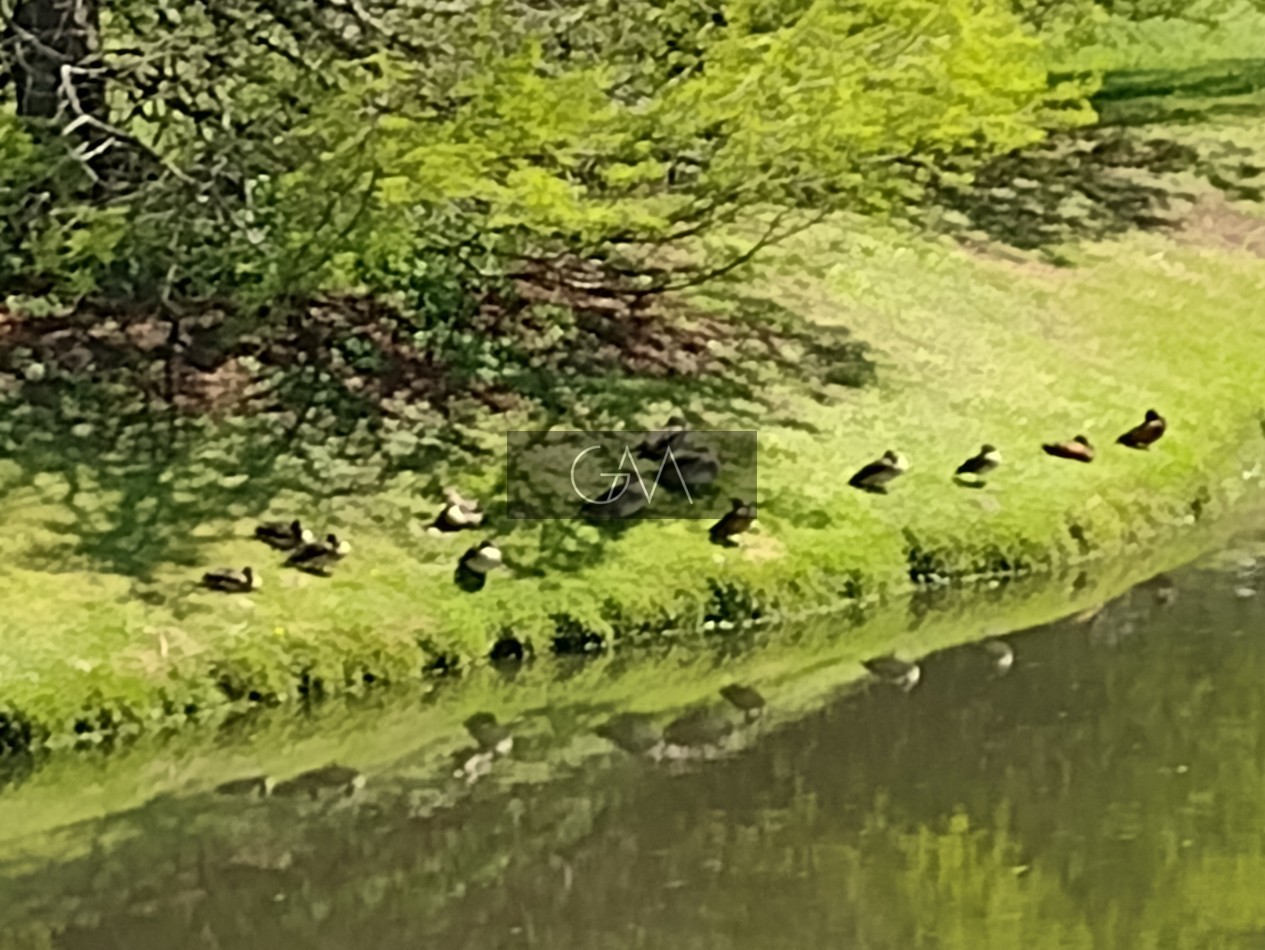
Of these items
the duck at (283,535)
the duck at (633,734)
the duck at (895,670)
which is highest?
the duck at (283,535)

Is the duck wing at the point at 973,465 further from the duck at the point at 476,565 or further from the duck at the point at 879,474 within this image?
the duck at the point at 476,565

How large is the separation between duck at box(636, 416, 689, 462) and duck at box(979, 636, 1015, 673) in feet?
8.35

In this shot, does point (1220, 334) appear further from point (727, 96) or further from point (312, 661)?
point (312, 661)

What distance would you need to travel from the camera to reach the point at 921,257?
18.6 metres

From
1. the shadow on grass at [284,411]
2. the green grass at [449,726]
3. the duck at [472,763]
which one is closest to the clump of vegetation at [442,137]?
the shadow on grass at [284,411]

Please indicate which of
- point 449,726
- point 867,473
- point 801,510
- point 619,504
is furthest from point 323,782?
point 867,473

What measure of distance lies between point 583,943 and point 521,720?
3067 mm

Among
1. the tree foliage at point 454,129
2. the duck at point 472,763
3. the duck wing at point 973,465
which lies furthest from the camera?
the duck wing at point 973,465

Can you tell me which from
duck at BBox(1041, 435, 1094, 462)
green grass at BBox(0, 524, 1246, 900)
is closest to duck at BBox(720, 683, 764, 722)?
green grass at BBox(0, 524, 1246, 900)

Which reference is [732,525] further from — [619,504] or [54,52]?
[54,52]

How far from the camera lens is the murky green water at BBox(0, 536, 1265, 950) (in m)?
8.36

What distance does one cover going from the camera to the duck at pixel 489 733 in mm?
10820

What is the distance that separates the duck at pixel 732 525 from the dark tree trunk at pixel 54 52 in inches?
188

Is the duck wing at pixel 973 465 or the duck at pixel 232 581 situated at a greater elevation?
the duck at pixel 232 581
